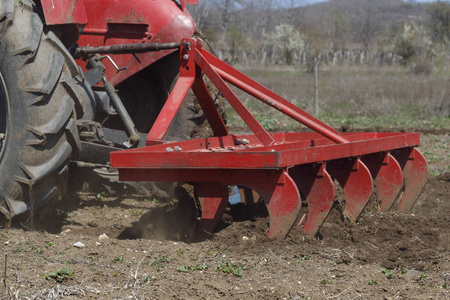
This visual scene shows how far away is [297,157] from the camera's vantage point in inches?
166

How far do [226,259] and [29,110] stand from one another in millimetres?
1631

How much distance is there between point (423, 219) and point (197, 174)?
6.39 ft

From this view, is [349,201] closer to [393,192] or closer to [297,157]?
[393,192]

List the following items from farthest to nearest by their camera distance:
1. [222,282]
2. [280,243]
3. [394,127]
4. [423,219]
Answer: [394,127] < [423,219] < [280,243] < [222,282]

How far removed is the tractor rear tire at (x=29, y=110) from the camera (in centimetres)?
421

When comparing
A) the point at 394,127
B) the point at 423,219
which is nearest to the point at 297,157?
the point at 423,219

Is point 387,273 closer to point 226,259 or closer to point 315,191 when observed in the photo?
point 226,259

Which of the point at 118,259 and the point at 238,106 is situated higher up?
the point at 238,106

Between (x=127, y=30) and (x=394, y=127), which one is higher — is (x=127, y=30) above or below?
above

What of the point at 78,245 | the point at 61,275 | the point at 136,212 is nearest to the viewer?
the point at 61,275

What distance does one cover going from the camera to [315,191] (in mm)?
4645

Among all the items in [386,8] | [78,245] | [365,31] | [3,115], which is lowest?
[78,245]

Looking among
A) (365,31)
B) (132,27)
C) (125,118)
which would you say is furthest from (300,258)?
(365,31)

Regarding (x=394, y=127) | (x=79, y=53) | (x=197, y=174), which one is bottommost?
Result: (x=394, y=127)
